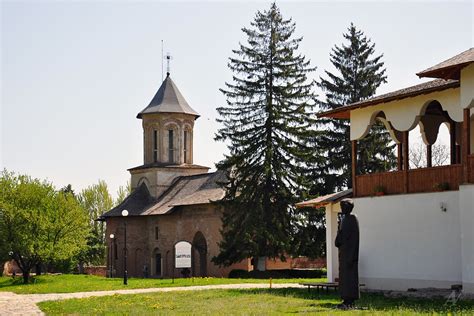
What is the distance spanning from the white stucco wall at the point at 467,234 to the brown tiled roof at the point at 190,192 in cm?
3044

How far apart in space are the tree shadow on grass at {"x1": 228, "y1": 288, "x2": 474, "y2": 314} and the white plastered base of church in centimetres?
123

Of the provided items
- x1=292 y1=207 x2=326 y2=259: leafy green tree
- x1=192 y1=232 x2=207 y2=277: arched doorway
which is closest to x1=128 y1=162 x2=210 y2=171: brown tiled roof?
x1=192 y1=232 x2=207 y2=277: arched doorway

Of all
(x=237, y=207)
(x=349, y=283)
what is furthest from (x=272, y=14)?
(x=349, y=283)

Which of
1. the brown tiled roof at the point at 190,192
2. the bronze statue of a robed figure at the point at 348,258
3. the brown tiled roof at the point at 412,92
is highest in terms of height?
the brown tiled roof at the point at 412,92

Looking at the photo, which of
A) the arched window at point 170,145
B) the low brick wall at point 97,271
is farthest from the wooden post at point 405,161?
the low brick wall at point 97,271

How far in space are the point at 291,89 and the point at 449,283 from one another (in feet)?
75.8

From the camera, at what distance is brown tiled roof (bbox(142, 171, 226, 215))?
52.6 meters

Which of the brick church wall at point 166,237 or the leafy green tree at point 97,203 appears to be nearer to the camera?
the brick church wall at point 166,237

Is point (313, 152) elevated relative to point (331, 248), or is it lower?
elevated

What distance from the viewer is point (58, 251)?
44.3 metres

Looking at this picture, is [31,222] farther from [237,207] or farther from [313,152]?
[313,152]

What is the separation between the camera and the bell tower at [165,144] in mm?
60156

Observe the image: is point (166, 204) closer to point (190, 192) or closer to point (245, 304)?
point (190, 192)

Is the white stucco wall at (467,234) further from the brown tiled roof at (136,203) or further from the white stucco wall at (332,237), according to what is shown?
the brown tiled roof at (136,203)
